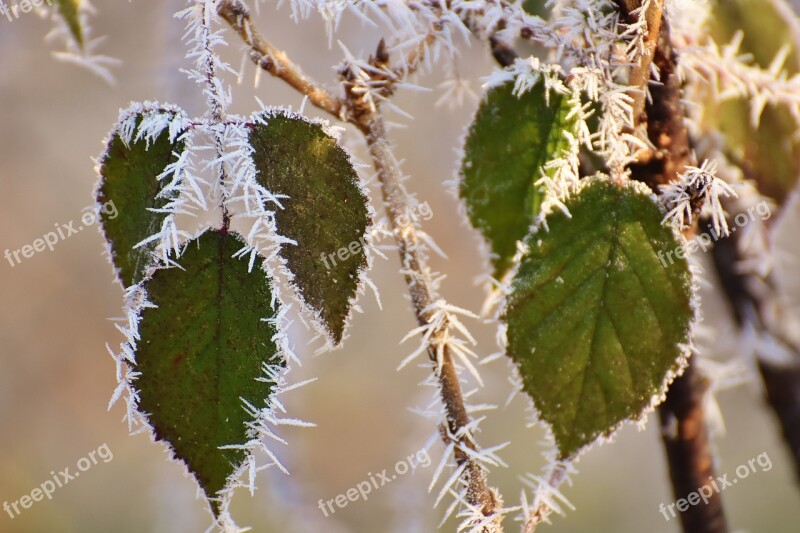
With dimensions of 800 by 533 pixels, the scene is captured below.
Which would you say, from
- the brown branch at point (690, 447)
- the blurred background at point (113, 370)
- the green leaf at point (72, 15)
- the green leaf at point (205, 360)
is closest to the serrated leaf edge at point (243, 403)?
the green leaf at point (205, 360)

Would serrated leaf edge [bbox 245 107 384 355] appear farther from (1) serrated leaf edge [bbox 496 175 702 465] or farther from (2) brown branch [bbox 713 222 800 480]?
(2) brown branch [bbox 713 222 800 480]

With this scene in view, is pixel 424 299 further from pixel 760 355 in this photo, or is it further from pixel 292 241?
pixel 760 355

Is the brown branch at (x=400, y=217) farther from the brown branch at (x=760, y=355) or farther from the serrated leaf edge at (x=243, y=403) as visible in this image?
the brown branch at (x=760, y=355)

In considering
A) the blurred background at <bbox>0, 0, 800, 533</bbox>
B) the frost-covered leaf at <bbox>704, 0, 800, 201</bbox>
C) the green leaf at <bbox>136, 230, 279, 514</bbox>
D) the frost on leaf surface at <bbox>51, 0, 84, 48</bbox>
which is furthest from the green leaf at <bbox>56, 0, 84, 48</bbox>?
the blurred background at <bbox>0, 0, 800, 533</bbox>

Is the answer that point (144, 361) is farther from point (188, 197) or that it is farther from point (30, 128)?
point (30, 128)

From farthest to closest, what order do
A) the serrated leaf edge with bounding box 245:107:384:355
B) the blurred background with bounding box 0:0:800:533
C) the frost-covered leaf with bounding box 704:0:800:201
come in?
the blurred background with bounding box 0:0:800:533
the frost-covered leaf with bounding box 704:0:800:201
the serrated leaf edge with bounding box 245:107:384:355

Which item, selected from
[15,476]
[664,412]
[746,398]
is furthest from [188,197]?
[15,476]

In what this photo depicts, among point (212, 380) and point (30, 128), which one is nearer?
point (212, 380)
